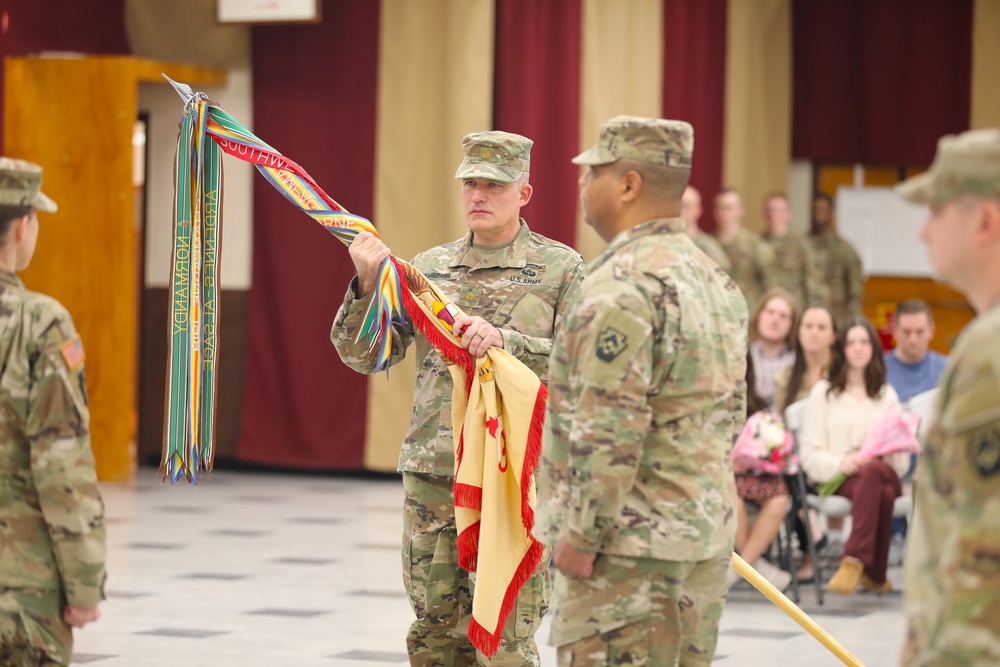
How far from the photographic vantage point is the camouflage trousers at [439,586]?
410cm

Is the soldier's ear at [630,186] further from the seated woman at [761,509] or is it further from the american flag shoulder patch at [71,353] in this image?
the seated woman at [761,509]

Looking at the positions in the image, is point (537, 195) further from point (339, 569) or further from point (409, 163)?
point (339, 569)

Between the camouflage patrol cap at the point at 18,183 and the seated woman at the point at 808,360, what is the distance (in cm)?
519

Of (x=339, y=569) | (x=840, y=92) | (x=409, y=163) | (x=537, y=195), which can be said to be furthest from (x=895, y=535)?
(x=840, y=92)

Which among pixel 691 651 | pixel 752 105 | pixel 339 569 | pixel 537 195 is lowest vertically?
pixel 339 569

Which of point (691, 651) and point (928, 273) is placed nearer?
point (691, 651)

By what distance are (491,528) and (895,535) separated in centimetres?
460

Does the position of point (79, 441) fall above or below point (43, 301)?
below

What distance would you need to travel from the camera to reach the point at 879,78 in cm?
1202

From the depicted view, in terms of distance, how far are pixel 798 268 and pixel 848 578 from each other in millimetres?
4680

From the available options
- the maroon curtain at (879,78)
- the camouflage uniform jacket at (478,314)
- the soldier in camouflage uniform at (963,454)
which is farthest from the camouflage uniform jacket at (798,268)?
the soldier in camouflage uniform at (963,454)

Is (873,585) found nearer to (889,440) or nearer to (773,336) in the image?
(889,440)

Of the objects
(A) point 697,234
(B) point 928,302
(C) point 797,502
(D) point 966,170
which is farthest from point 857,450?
(B) point 928,302

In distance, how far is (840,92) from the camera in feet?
40.0
